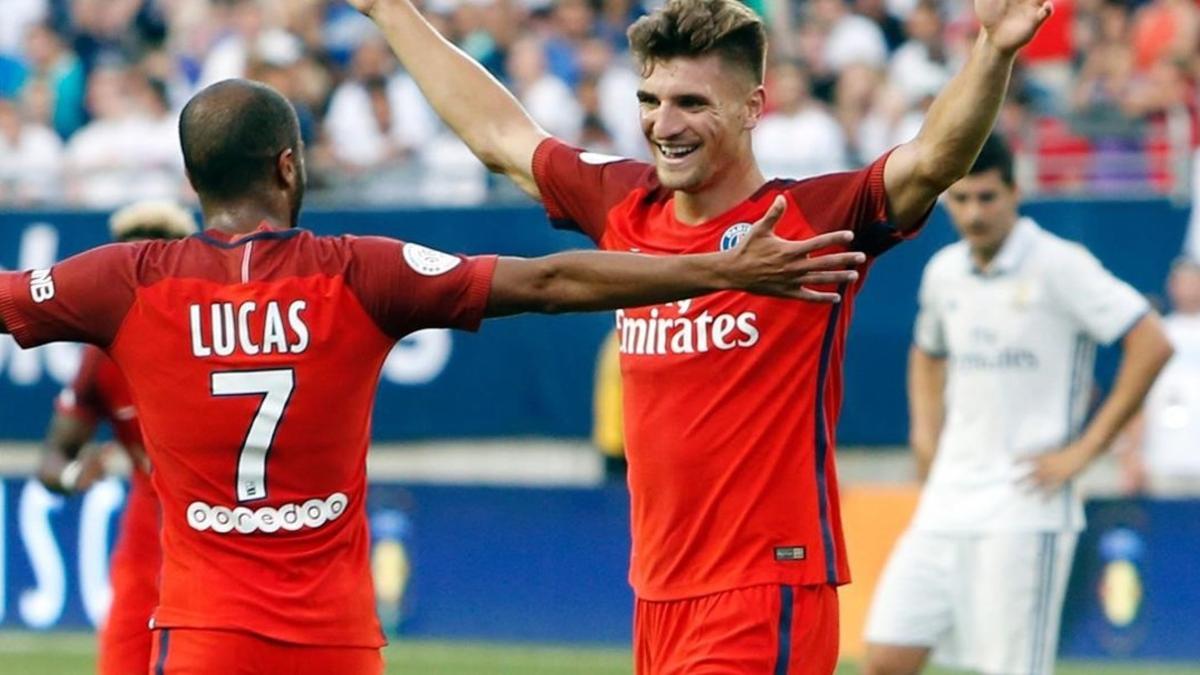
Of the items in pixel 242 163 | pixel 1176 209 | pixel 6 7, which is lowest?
pixel 242 163

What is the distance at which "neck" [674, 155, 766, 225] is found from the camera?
648 centimetres

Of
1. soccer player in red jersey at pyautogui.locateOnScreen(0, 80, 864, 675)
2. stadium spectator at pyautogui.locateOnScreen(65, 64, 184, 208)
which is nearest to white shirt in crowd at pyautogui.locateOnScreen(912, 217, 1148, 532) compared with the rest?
soccer player in red jersey at pyautogui.locateOnScreen(0, 80, 864, 675)

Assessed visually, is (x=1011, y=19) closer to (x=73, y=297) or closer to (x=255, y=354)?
(x=255, y=354)

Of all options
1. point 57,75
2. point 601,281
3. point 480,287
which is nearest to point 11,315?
point 480,287

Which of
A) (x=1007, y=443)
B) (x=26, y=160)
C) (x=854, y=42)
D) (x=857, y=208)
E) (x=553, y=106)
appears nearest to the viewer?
(x=857, y=208)

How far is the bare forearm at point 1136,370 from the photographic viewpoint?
9227 mm

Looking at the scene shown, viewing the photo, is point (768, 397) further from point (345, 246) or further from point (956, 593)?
point (956, 593)

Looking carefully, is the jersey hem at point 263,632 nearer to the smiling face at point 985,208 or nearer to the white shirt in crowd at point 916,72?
the smiling face at point 985,208

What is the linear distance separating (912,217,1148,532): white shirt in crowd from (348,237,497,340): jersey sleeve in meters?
3.82

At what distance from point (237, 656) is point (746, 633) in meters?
1.29

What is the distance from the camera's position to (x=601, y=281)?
567 cm

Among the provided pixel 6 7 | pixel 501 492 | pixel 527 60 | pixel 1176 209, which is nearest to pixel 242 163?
pixel 501 492

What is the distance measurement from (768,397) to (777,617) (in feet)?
1.87

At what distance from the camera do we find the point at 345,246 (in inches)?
231
